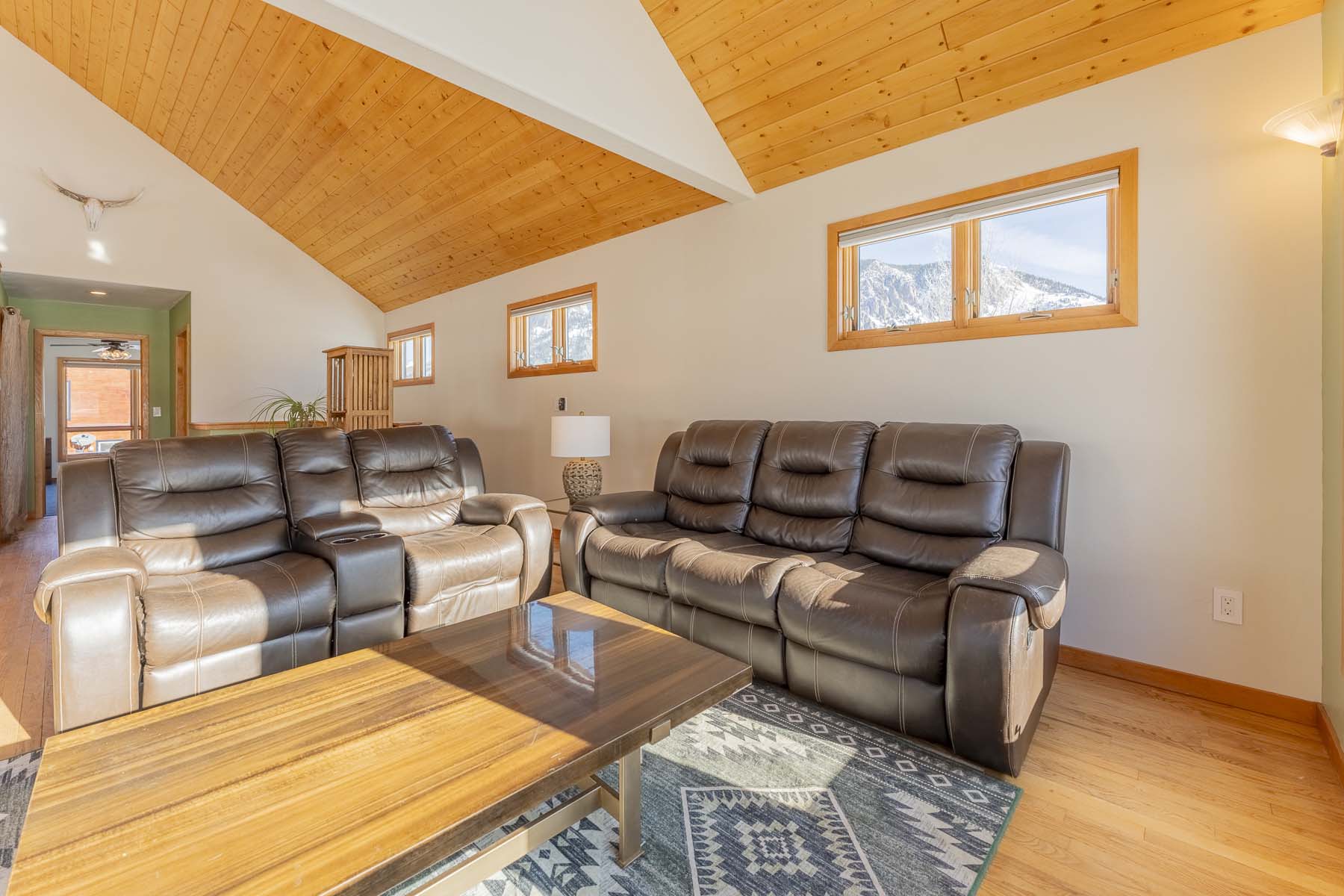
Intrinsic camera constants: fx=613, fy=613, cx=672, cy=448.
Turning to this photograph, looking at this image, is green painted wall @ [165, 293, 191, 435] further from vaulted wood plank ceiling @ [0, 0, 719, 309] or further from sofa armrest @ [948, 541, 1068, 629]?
sofa armrest @ [948, 541, 1068, 629]

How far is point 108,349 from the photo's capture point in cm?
854

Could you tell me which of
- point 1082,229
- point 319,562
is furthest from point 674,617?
point 1082,229

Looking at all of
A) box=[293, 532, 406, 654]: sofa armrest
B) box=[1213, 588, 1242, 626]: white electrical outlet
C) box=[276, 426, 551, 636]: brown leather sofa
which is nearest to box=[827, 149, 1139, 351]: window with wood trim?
box=[1213, 588, 1242, 626]: white electrical outlet

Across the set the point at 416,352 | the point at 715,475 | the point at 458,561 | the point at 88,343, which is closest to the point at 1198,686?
the point at 715,475

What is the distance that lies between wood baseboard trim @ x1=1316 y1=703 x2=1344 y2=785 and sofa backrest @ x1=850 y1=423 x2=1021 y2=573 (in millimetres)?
1069

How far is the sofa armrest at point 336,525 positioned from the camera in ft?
8.68

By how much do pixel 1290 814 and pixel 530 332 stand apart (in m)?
5.38

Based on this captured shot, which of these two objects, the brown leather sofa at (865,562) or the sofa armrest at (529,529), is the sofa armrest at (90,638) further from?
the brown leather sofa at (865,562)

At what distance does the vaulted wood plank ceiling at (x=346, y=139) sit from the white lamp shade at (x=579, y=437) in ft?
5.10

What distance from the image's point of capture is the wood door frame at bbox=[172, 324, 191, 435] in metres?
6.32

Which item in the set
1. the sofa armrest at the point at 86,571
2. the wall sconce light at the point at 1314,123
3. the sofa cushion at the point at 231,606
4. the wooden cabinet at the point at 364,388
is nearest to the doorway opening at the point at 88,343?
the wooden cabinet at the point at 364,388

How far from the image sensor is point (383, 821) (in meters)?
1.00

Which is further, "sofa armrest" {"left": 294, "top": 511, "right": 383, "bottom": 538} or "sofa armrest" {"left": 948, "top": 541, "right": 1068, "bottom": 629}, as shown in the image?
"sofa armrest" {"left": 294, "top": 511, "right": 383, "bottom": 538}

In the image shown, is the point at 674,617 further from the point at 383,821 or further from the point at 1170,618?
the point at 1170,618
